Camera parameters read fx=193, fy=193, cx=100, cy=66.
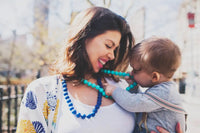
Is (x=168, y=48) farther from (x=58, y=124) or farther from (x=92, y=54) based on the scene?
(x=58, y=124)

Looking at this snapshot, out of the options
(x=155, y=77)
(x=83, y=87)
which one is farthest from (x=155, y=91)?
(x=83, y=87)

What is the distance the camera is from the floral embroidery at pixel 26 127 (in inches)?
49.7

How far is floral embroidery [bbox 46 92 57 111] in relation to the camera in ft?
4.35

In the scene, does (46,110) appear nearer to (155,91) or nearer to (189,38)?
(155,91)

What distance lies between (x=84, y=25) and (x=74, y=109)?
724 millimetres

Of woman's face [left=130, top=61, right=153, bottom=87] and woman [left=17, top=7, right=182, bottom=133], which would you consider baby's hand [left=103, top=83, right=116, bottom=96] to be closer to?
woman [left=17, top=7, right=182, bottom=133]

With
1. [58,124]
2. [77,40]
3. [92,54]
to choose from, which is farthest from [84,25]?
[58,124]

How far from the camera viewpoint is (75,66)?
163 centimetres

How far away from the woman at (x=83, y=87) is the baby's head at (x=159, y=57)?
28 cm

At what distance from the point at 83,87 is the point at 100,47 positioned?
37cm

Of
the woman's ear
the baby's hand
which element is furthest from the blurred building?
the baby's hand

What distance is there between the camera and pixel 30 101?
4.31 ft

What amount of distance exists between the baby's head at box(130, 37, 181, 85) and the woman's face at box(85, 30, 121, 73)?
0.87 feet

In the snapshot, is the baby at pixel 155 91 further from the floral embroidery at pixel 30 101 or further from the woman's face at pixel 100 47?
the floral embroidery at pixel 30 101
